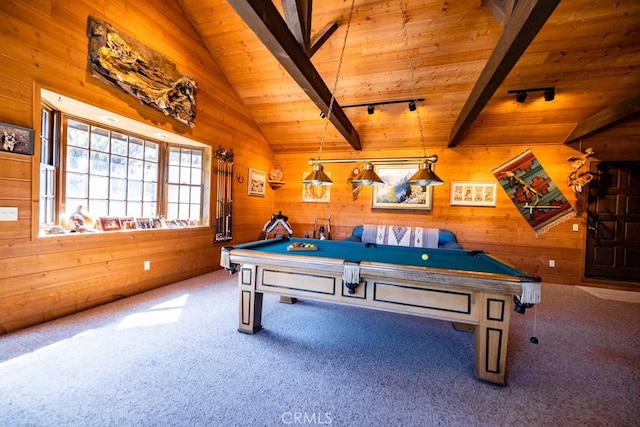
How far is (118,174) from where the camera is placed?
336cm

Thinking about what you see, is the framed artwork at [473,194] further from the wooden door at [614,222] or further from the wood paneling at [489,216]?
the wooden door at [614,222]

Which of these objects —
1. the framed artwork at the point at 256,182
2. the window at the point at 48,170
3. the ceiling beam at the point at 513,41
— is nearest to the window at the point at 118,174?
the window at the point at 48,170

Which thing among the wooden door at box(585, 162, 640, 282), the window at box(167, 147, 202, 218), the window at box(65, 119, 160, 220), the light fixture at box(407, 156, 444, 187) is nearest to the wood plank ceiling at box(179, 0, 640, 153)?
the wooden door at box(585, 162, 640, 282)

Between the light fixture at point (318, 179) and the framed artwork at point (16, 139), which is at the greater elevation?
the framed artwork at point (16, 139)

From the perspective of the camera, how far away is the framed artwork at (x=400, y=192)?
5105 millimetres

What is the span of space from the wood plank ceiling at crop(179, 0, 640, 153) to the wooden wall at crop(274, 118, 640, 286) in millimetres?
294

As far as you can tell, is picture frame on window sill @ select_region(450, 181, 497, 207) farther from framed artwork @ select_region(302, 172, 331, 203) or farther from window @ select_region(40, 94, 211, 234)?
window @ select_region(40, 94, 211, 234)

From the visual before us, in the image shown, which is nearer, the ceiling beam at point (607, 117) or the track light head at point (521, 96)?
the ceiling beam at point (607, 117)

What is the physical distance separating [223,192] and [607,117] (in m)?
5.92

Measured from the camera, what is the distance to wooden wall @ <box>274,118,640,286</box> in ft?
14.2

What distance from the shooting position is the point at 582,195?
14.5ft

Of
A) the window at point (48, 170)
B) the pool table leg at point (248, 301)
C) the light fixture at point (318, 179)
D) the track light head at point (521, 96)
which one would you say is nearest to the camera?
the pool table leg at point (248, 301)

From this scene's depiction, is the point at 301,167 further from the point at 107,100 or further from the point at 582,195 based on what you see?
the point at 582,195

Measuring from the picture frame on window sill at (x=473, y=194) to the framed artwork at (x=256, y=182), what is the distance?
3927 millimetres
